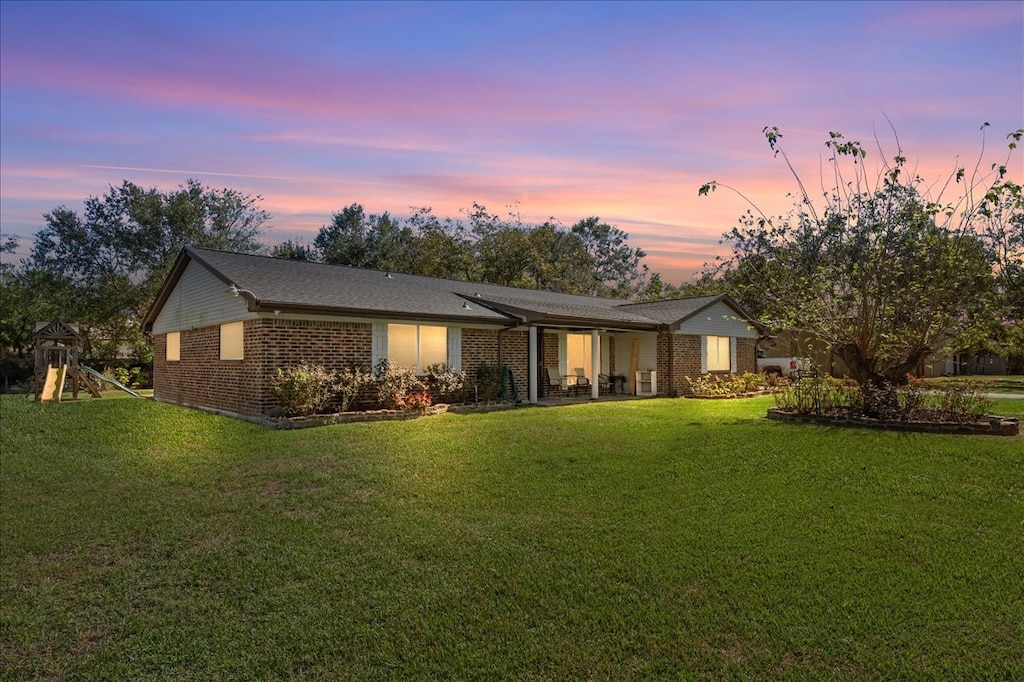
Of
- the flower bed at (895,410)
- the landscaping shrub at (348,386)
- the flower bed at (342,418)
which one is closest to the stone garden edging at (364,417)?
the flower bed at (342,418)

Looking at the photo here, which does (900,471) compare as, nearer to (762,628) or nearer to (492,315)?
(762,628)

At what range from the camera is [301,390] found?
11969mm

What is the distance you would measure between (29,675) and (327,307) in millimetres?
9383

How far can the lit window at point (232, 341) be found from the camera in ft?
44.7

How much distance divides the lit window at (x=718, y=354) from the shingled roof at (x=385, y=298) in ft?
4.92

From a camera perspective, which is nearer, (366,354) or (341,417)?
(341,417)

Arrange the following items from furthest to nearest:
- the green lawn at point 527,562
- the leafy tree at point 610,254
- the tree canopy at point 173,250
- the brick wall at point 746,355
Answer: the leafy tree at point 610,254
the tree canopy at point 173,250
the brick wall at point 746,355
the green lawn at point 527,562

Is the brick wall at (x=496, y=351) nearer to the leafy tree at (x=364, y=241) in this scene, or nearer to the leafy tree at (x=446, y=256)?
the leafy tree at (x=446, y=256)

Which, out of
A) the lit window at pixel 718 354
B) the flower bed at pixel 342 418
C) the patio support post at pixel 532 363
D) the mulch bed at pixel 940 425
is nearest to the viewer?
the mulch bed at pixel 940 425

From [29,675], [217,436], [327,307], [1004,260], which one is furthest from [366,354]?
[1004,260]

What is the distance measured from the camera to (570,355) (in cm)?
2034

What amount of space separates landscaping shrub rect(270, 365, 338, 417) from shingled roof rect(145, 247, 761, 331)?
4.49ft

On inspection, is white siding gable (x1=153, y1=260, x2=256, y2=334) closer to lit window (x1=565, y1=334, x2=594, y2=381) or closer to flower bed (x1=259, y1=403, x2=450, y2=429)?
flower bed (x1=259, y1=403, x2=450, y2=429)

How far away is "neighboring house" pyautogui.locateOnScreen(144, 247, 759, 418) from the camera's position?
12961mm
